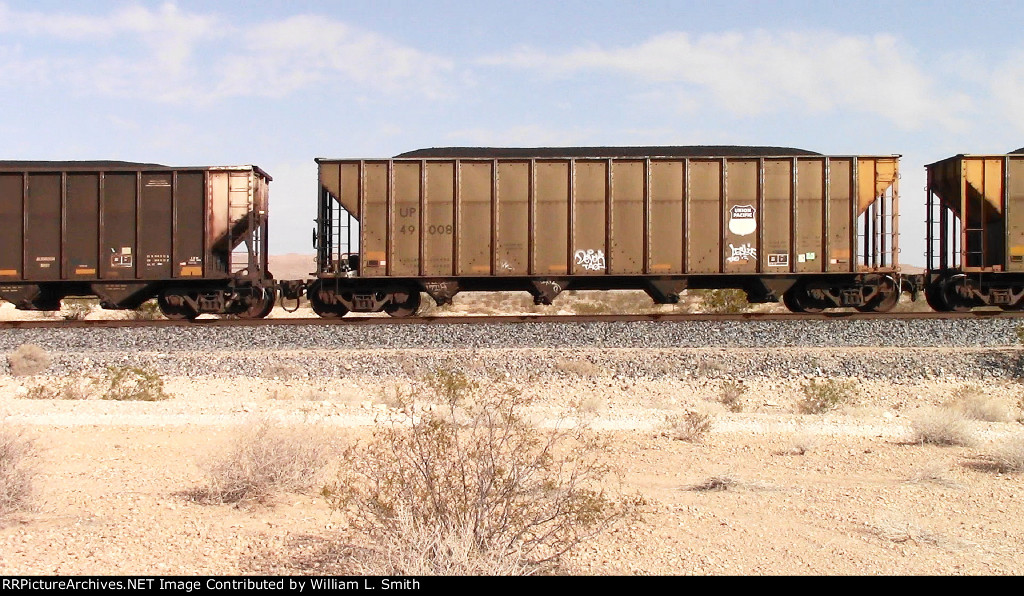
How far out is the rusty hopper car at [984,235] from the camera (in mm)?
17234

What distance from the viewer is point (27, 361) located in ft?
43.3

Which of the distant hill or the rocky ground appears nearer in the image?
the rocky ground

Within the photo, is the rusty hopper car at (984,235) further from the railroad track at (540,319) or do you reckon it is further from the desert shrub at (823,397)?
the desert shrub at (823,397)

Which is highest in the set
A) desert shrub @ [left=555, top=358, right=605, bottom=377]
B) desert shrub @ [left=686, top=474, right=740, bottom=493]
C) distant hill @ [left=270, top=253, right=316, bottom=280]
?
distant hill @ [left=270, top=253, right=316, bottom=280]

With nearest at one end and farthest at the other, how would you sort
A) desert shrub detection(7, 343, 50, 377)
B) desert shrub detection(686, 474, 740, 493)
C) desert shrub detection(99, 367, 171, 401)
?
desert shrub detection(686, 474, 740, 493)
desert shrub detection(99, 367, 171, 401)
desert shrub detection(7, 343, 50, 377)

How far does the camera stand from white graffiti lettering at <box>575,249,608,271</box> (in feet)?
56.3

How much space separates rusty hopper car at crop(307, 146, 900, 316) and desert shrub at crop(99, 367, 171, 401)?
5.28 meters

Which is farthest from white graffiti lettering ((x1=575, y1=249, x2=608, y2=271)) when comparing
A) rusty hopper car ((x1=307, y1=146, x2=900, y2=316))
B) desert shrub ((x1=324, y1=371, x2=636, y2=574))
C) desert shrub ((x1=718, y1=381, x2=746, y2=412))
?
desert shrub ((x1=324, y1=371, x2=636, y2=574))

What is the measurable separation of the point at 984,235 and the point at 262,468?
649 inches

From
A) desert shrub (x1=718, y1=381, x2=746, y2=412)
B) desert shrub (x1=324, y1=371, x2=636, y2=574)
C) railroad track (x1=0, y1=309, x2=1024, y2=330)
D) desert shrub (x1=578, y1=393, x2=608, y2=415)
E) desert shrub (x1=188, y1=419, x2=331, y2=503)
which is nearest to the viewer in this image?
desert shrub (x1=324, y1=371, x2=636, y2=574)

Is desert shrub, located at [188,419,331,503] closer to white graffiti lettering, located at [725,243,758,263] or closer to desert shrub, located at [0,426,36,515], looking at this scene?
desert shrub, located at [0,426,36,515]

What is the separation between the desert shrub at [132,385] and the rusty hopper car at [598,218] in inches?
208

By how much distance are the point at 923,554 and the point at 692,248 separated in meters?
12.4

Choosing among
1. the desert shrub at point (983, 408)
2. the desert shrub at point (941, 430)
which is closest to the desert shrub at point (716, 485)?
the desert shrub at point (941, 430)
